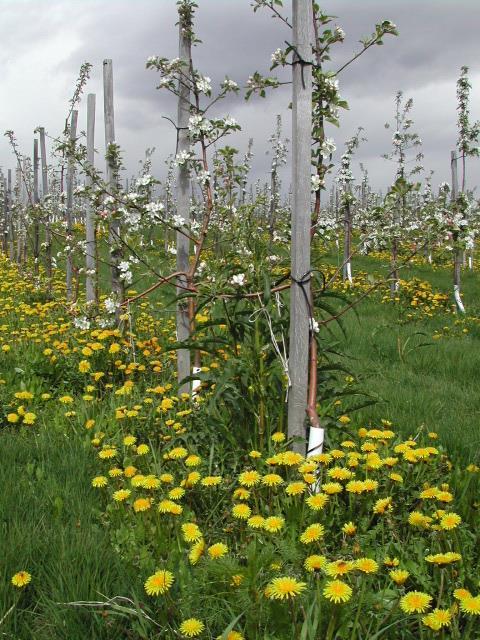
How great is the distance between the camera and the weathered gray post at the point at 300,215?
2430mm

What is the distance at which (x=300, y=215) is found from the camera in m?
2.47

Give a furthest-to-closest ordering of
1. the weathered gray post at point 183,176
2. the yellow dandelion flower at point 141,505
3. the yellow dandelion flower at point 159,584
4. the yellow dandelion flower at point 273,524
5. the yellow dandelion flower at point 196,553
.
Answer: the weathered gray post at point 183,176, the yellow dandelion flower at point 141,505, the yellow dandelion flower at point 273,524, the yellow dandelion flower at point 196,553, the yellow dandelion flower at point 159,584

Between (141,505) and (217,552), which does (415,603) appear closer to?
(217,552)

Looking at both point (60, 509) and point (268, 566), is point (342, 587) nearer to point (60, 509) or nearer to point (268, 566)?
point (268, 566)

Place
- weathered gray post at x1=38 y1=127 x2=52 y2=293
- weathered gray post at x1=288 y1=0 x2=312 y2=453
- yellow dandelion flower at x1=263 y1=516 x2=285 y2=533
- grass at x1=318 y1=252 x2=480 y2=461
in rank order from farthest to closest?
weathered gray post at x1=38 y1=127 x2=52 y2=293 < grass at x1=318 y1=252 x2=480 y2=461 < weathered gray post at x1=288 y1=0 x2=312 y2=453 < yellow dandelion flower at x1=263 y1=516 x2=285 y2=533

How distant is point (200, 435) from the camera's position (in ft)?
9.82

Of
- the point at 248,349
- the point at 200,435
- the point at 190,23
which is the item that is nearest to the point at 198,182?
the point at 190,23

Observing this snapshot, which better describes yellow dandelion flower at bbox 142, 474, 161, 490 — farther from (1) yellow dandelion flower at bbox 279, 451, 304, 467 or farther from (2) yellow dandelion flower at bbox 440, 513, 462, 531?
(2) yellow dandelion flower at bbox 440, 513, 462, 531

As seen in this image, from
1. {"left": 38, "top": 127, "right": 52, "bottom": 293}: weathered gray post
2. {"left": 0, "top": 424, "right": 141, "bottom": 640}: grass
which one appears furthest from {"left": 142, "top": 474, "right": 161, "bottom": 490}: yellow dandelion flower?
{"left": 38, "top": 127, "right": 52, "bottom": 293}: weathered gray post

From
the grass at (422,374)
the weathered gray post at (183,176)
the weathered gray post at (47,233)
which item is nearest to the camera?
the grass at (422,374)

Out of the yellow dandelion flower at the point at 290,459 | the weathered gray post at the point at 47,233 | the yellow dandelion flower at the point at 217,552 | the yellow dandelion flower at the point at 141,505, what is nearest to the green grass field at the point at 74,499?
the yellow dandelion flower at the point at 141,505

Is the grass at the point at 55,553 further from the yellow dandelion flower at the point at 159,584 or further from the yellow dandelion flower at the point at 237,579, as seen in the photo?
the yellow dandelion flower at the point at 237,579

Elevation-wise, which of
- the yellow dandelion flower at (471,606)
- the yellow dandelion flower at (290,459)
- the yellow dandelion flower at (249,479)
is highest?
the yellow dandelion flower at (290,459)

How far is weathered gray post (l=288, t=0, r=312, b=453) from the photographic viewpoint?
7.97ft
